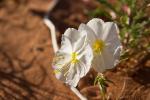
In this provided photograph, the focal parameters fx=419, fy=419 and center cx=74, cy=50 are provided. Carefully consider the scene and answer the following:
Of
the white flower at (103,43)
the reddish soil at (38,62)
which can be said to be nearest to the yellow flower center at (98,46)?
the white flower at (103,43)

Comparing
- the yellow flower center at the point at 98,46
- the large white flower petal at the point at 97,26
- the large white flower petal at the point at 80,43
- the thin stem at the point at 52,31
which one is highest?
the thin stem at the point at 52,31

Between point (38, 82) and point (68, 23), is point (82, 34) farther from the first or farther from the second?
point (68, 23)

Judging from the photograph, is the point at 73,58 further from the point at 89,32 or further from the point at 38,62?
the point at 38,62

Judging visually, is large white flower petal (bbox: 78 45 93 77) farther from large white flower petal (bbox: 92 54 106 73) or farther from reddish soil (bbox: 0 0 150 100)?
reddish soil (bbox: 0 0 150 100)

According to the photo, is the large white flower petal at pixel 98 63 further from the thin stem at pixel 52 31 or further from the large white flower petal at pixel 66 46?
the thin stem at pixel 52 31

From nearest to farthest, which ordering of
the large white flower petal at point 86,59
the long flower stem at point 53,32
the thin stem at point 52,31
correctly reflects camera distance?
the large white flower petal at point 86,59
the long flower stem at point 53,32
the thin stem at point 52,31

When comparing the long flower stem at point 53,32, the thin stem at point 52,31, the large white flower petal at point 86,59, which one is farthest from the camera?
the thin stem at point 52,31

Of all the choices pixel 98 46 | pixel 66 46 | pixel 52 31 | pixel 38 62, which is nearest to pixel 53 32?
pixel 52 31

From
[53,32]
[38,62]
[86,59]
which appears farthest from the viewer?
[53,32]
